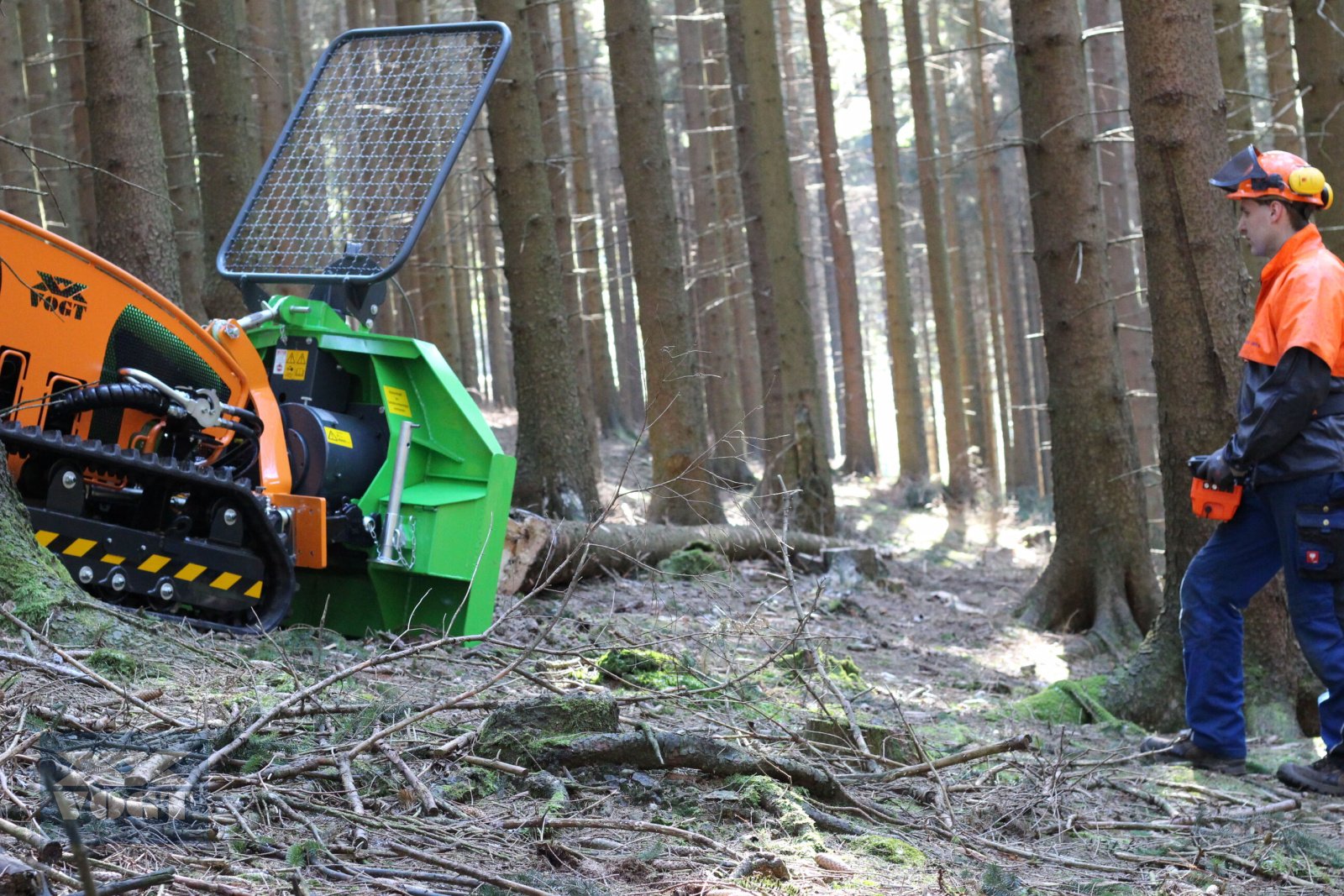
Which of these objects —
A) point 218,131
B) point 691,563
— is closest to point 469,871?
point 691,563

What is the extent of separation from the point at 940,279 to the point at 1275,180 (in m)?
16.3

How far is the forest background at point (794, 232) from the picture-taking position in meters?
6.09

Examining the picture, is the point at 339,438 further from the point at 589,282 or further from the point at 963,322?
the point at 963,322

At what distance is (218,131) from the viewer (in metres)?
10.1

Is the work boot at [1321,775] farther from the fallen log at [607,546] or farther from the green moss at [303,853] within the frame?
the green moss at [303,853]

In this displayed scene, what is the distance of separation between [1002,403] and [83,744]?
86.0 ft

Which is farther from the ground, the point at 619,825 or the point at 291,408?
the point at 291,408

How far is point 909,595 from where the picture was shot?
10.2 meters

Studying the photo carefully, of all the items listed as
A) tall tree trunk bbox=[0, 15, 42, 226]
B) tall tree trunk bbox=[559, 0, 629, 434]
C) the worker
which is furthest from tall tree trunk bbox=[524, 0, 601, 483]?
the worker

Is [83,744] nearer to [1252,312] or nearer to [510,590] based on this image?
[510,590]

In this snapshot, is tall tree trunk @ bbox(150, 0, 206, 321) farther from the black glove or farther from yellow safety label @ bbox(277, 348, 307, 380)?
the black glove

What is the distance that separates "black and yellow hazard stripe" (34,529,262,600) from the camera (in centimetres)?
458

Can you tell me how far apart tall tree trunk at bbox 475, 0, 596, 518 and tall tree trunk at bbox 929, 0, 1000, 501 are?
49.7ft

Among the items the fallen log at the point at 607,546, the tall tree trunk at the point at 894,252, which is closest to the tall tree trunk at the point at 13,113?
the fallen log at the point at 607,546
